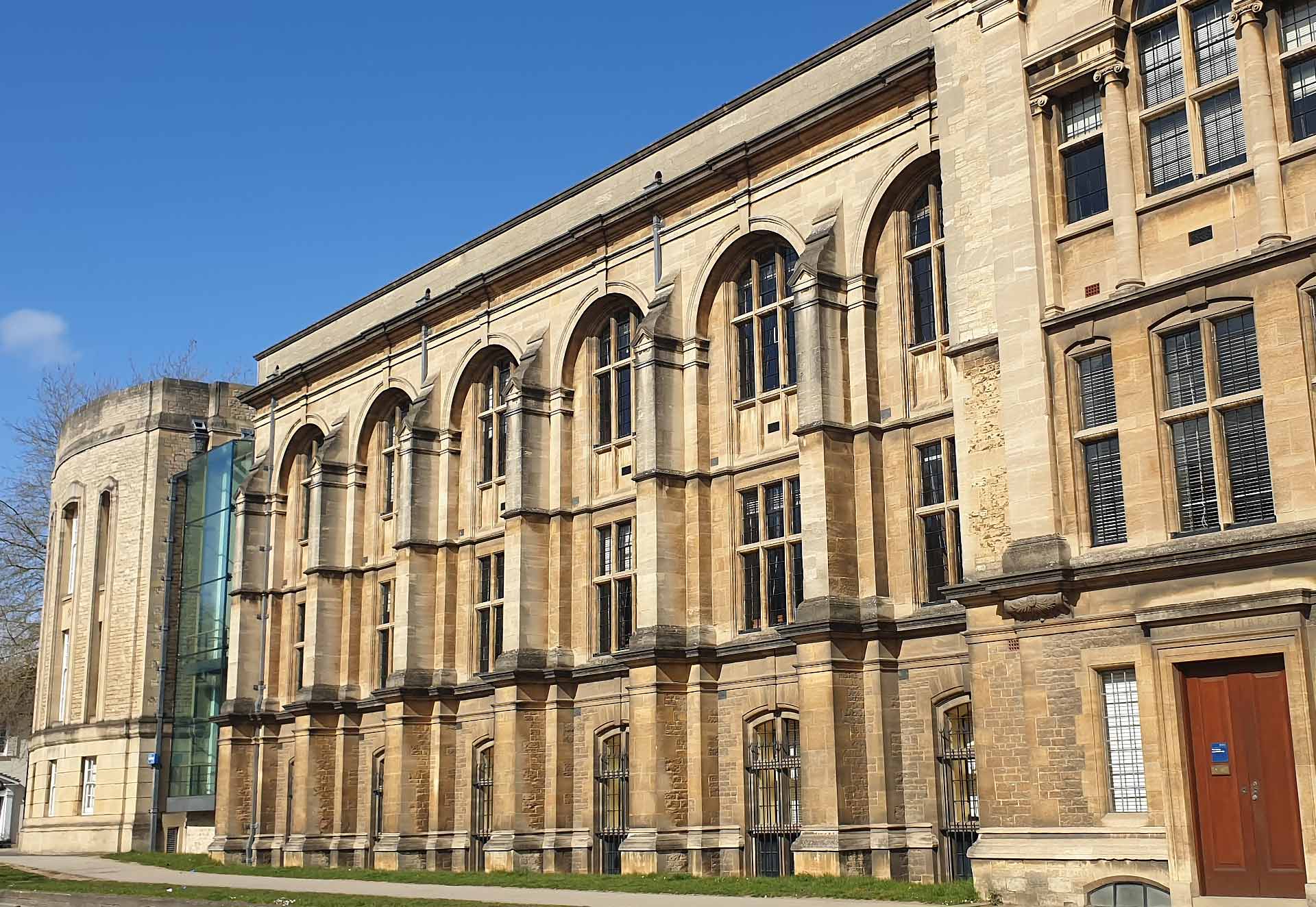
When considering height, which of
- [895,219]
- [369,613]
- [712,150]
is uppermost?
[712,150]

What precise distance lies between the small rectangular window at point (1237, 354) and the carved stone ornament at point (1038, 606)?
3452 millimetres

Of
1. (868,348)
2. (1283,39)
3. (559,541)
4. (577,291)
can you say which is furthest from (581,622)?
(1283,39)

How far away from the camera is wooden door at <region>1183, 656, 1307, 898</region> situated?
17.4 m

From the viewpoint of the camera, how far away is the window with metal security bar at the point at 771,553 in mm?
28875

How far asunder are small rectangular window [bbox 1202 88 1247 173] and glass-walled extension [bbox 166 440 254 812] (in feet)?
120

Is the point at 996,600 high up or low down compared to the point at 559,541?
down

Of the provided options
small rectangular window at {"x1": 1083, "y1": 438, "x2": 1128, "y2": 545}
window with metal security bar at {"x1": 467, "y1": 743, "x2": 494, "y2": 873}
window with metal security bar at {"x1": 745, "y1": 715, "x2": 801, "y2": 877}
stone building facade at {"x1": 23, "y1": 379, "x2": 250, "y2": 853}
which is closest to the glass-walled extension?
stone building facade at {"x1": 23, "y1": 379, "x2": 250, "y2": 853}

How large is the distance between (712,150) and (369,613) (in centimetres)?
1749

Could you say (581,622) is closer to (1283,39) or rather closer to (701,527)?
(701,527)

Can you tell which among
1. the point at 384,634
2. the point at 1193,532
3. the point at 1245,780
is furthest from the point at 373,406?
the point at 1245,780

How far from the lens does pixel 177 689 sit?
166 feet

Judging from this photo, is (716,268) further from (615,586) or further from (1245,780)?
(1245,780)

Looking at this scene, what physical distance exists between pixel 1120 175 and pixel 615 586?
16.6 m

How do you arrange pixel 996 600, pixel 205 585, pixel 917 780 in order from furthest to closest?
pixel 205 585, pixel 917 780, pixel 996 600
